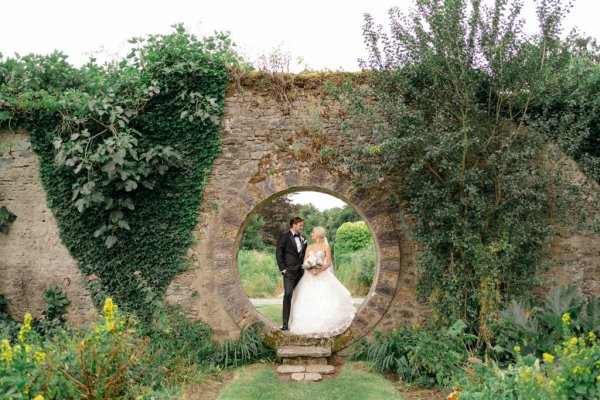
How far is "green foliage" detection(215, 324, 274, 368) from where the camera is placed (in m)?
6.95

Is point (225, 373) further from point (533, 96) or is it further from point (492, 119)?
point (533, 96)

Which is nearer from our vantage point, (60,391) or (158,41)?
(60,391)

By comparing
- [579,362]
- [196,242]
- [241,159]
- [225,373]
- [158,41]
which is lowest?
[225,373]

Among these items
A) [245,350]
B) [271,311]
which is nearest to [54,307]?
[245,350]

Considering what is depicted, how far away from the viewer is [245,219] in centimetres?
740

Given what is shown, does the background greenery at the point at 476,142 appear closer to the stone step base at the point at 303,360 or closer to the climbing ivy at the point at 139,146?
the stone step base at the point at 303,360

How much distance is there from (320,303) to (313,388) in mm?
1637

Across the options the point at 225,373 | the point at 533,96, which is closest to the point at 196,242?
the point at 225,373

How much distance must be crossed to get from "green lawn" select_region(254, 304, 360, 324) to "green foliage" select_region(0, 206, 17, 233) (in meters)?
4.91

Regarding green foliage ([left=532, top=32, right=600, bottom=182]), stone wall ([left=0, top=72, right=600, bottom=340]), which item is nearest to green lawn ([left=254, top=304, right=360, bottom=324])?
stone wall ([left=0, top=72, right=600, bottom=340])

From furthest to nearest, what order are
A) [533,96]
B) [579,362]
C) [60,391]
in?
[533,96] → [60,391] → [579,362]

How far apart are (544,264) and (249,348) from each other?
3877 millimetres

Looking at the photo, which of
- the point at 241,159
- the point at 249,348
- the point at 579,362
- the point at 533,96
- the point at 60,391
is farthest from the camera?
the point at 241,159

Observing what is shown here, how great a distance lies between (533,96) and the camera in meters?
6.48
